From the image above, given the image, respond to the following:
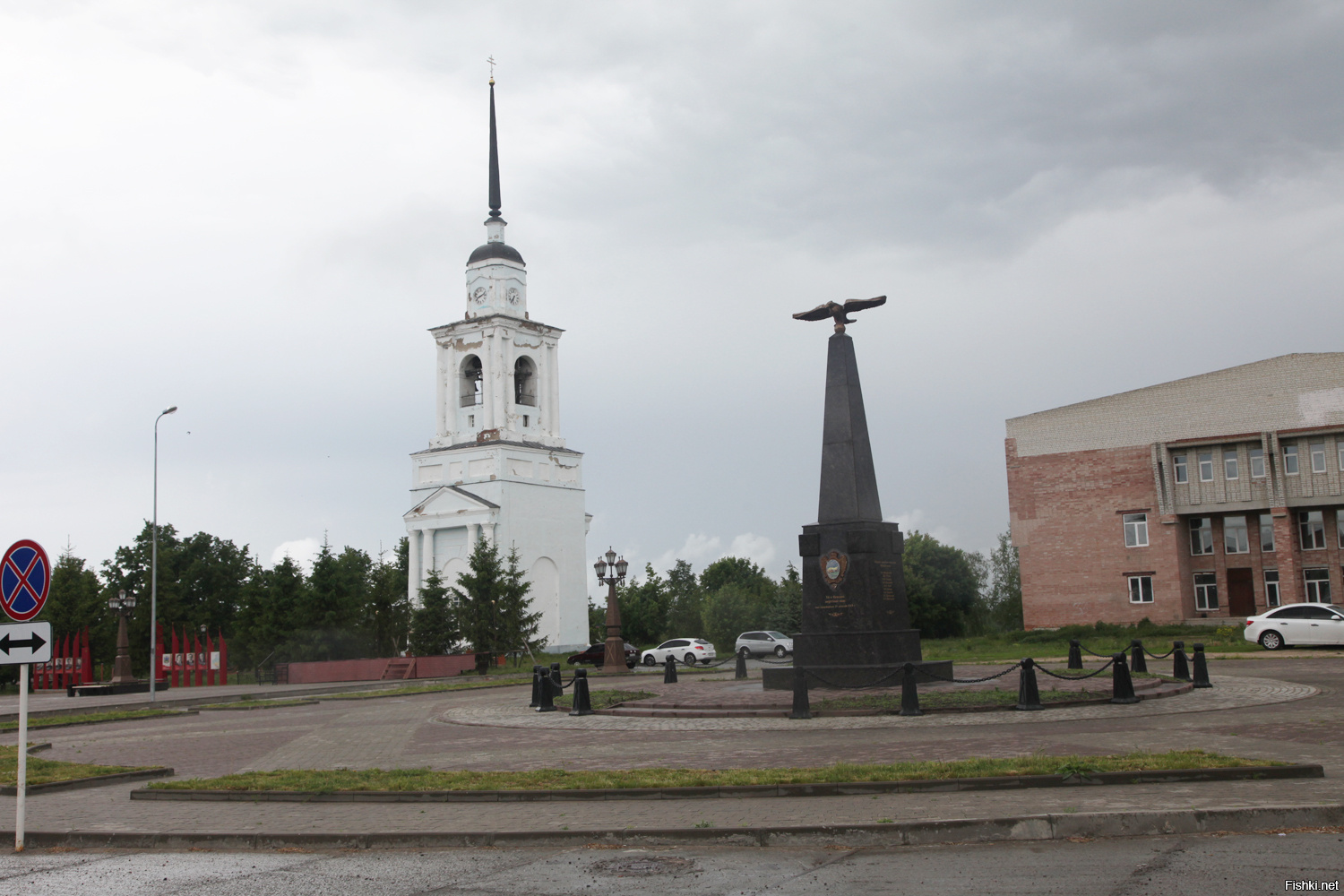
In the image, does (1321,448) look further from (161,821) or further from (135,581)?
(135,581)

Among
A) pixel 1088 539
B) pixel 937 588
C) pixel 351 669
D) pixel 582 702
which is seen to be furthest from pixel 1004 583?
pixel 582 702

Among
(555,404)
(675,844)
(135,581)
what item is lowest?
(675,844)

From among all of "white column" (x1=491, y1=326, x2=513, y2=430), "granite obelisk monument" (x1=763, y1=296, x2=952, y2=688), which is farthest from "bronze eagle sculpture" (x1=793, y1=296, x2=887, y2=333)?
"white column" (x1=491, y1=326, x2=513, y2=430)

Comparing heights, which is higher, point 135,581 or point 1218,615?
point 135,581

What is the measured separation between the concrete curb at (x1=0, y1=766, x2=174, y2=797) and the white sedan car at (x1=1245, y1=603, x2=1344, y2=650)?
94.5ft

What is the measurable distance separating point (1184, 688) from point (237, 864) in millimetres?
15479

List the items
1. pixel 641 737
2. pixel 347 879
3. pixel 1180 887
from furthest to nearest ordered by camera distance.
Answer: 1. pixel 641 737
2. pixel 347 879
3. pixel 1180 887

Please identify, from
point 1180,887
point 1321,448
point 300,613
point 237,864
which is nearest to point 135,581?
point 300,613

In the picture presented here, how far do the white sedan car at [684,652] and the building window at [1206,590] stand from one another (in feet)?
75.1

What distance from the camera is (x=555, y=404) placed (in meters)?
68.2

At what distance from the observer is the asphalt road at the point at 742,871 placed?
698 centimetres

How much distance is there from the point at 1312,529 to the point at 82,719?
47.8m

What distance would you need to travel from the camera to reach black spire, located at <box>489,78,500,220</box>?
225 ft

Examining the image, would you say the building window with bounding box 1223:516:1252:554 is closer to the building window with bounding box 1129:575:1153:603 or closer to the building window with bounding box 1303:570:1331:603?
the building window with bounding box 1303:570:1331:603
